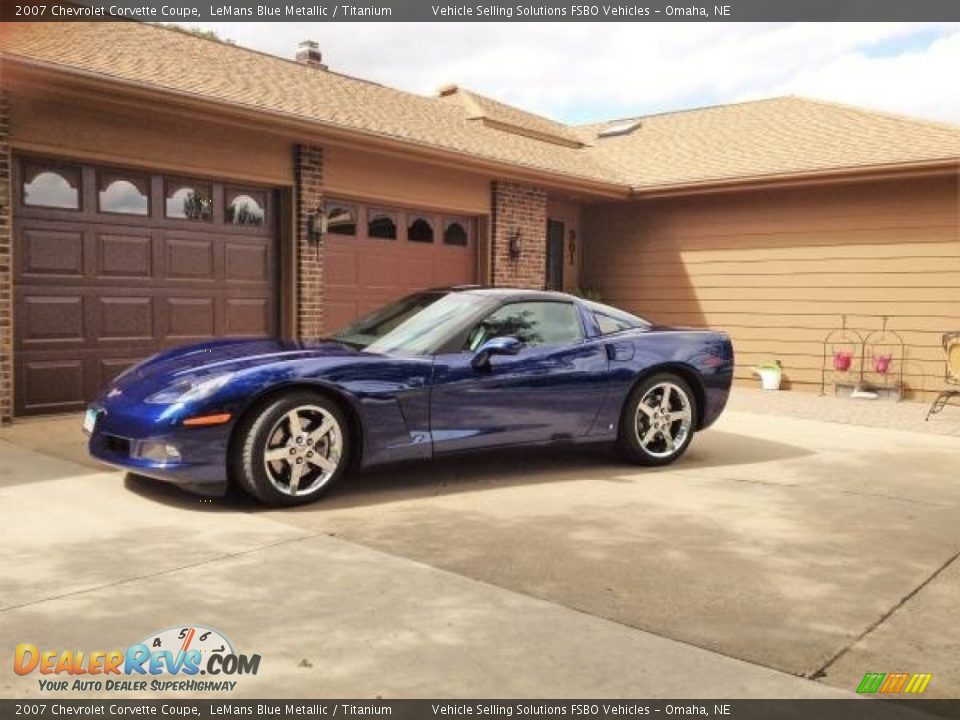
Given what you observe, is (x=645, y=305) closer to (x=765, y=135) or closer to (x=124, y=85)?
(x=765, y=135)

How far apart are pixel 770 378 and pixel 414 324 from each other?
8.29m

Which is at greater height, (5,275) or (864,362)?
(5,275)

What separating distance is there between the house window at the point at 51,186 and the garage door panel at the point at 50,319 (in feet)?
2.64

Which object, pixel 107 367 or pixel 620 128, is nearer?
pixel 107 367

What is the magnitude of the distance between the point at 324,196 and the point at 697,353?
17.2 feet

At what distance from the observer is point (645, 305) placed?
14109 mm

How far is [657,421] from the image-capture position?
621 cm

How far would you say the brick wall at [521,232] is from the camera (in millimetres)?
12102

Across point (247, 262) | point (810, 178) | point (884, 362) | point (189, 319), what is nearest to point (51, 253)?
point (189, 319)

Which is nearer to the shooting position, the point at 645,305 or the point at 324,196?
the point at 324,196

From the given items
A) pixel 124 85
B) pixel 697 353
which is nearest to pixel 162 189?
pixel 124 85

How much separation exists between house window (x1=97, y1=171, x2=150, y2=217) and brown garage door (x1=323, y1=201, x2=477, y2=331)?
2227 mm

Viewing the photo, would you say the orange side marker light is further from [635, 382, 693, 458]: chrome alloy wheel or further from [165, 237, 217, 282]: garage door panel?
[165, 237, 217, 282]: garage door panel
